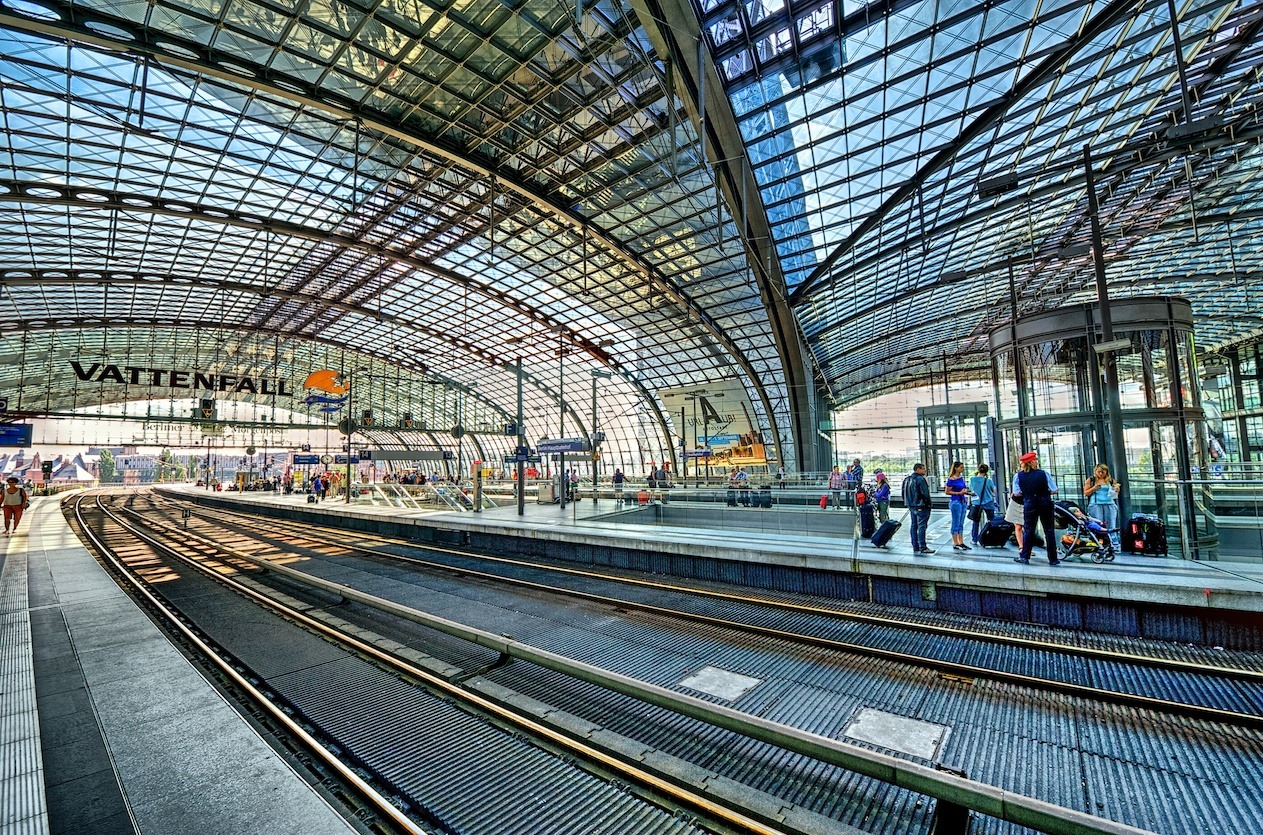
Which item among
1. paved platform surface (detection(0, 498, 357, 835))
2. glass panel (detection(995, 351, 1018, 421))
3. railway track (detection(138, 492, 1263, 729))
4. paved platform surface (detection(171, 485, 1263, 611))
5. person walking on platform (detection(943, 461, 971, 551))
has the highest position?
glass panel (detection(995, 351, 1018, 421))

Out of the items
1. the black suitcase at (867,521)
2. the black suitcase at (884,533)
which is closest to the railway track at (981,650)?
the black suitcase at (884,533)

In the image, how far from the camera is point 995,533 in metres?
9.73

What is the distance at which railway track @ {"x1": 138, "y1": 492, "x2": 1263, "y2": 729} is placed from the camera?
17.0 ft

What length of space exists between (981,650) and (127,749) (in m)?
8.68

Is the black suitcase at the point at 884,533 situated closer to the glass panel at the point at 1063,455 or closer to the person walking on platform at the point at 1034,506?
the person walking on platform at the point at 1034,506

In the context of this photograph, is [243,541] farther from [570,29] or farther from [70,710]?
[570,29]

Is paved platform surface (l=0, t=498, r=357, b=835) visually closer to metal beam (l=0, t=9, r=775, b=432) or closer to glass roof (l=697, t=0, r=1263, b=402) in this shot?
metal beam (l=0, t=9, r=775, b=432)

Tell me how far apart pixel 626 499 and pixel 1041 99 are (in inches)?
780

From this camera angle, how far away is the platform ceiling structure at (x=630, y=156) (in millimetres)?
15164

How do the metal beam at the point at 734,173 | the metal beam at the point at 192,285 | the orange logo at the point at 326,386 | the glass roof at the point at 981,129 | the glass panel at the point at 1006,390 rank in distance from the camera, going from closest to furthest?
the glass panel at the point at 1006,390 → the metal beam at the point at 734,173 → the glass roof at the point at 981,129 → the orange logo at the point at 326,386 → the metal beam at the point at 192,285

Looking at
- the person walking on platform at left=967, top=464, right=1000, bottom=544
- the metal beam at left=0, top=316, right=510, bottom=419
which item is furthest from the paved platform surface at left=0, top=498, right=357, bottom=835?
the metal beam at left=0, top=316, right=510, bottom=419

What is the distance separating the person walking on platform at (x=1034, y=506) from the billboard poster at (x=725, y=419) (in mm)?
31704

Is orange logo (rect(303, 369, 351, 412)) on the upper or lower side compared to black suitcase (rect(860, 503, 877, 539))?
upper

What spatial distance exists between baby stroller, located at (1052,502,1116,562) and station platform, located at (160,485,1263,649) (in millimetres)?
250
